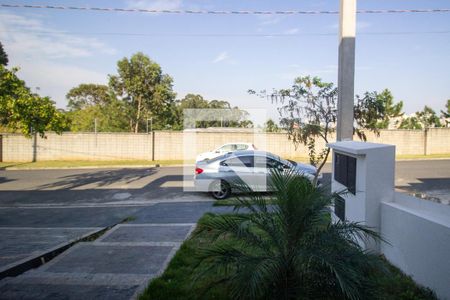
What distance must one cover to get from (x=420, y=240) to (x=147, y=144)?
70.2 ft

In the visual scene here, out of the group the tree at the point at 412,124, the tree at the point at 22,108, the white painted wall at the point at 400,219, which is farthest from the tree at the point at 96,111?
the tree at the point at 412,124

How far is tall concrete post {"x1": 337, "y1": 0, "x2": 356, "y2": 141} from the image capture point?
Answer: 7.54 meters

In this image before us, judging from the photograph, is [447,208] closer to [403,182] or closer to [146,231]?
[146,231]

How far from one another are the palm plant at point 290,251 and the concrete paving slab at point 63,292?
1.24 metres

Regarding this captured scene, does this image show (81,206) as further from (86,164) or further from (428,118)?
(428,118)

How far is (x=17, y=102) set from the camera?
9.55 m

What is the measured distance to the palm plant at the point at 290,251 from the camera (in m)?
3.08

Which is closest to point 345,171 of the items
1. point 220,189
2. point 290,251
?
point 290,251

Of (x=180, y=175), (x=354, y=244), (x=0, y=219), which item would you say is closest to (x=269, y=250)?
(x=354, y=244)

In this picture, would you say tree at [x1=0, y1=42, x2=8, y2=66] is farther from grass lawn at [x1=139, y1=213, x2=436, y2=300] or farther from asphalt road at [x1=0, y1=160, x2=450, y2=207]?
grass lawn at [x1=139, y1=213, x2=436, y2=300]

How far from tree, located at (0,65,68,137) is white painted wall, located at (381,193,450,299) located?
9.51m

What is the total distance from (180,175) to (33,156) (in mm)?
13934

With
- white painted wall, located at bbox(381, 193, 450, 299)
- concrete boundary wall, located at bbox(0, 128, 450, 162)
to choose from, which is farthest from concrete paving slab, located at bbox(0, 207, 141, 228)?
concrete boundary wall, located at bbox(0, 128, 450, 162)

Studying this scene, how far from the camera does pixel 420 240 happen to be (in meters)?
4.11
